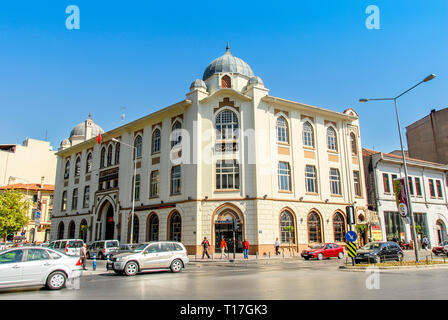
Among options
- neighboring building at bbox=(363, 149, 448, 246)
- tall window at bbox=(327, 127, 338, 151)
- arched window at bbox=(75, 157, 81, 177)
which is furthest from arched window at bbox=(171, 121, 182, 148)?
neighboring building at bbox=(363, 149, 448, 246)

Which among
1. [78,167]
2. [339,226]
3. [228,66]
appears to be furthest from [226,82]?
[78,167]

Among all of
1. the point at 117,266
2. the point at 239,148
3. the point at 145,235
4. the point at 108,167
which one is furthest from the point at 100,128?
the point at 117,266

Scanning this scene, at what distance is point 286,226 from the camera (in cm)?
3028

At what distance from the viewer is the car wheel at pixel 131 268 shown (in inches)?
618

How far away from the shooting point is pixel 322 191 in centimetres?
3334

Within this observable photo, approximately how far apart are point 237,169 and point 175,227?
783 centimetres

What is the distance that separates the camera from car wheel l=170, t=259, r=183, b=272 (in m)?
16.8

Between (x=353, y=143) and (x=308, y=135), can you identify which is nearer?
(x=308, y=135)

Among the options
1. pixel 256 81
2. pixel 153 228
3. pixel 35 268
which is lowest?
pixel 35 268

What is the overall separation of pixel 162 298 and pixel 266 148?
22977mm

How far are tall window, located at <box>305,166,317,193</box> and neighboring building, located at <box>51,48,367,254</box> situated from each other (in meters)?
0.10

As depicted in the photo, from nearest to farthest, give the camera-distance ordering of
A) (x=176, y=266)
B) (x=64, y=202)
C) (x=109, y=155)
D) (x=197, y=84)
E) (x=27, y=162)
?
(x=176, y=266) → (x=197, y=84) → (x=109, y=155) → (x=64, y=202) → (x=27, y=162)

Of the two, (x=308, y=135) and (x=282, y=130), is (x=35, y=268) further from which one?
(x=308, y=135)
